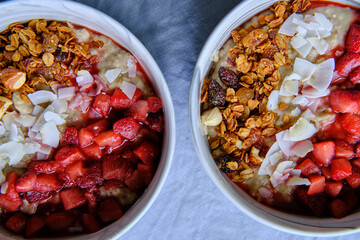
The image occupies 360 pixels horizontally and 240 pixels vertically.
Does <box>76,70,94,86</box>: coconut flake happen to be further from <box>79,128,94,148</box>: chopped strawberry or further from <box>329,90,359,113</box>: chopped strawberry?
<box>329,90,359,113</box>: chopped strawberry

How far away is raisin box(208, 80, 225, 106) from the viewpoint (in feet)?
4.12

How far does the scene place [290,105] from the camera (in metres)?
1.31

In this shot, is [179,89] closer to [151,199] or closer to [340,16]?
[151,199]

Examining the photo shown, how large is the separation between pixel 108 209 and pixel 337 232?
85cm

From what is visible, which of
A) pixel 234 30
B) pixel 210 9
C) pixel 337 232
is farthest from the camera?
pixel 210 9

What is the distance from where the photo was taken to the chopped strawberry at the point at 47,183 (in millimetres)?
1308

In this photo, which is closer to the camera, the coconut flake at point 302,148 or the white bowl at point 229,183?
the white bowl at point 229,183

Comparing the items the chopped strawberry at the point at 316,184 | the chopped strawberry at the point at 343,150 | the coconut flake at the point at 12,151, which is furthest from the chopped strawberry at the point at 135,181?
the chopped strawberry at the point at 343,150

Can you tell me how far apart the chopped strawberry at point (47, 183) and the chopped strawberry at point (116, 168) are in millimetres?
209

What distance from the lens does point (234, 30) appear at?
4.21ft

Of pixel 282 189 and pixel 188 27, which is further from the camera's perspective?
pixel 188 27

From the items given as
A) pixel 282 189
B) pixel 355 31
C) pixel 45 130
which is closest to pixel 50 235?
pixel 45 130

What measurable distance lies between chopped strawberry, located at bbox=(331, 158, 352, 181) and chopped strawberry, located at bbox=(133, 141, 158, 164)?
0.71 metres

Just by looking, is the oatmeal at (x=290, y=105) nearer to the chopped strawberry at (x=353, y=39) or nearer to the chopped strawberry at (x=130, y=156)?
the chopped strawberry at (x=353, y=39)
